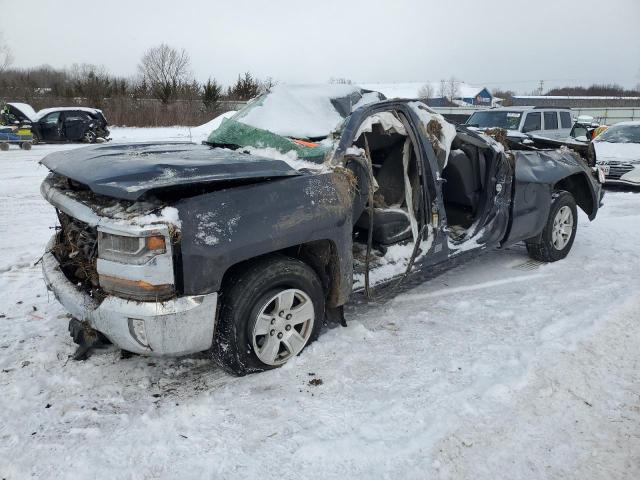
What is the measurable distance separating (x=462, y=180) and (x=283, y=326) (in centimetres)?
253

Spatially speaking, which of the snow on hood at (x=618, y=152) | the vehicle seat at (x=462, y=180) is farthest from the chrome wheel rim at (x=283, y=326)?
the snow on hood at (x=618, y=152)

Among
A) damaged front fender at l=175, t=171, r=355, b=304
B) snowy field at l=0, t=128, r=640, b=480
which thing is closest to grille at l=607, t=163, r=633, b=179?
snowy field at l=0, t=128, r=640, b=480

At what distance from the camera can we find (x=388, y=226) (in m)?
4.07

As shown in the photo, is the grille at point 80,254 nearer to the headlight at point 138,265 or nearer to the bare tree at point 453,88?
the headlight at point 138,265

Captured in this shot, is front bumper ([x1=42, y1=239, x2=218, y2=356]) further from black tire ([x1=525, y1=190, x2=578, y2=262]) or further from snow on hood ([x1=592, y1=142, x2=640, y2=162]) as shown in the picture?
snow on hood ([x1=592, y1=142, x2=640, y2=162])

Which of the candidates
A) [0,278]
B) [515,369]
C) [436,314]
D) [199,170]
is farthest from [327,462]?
[0,278]

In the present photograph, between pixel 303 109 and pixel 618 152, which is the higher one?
pixel 303 109

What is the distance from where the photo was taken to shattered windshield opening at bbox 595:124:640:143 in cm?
1144

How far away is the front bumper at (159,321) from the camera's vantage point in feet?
8.90

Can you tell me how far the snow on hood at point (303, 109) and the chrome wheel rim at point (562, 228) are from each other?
8.55ft

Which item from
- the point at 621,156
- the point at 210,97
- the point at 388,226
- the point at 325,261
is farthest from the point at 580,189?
the point at 210,97

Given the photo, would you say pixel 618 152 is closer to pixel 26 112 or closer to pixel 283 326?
pixel 283 326

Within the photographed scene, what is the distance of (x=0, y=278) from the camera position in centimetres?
486

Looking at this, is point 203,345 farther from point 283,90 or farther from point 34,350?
point 283,90
